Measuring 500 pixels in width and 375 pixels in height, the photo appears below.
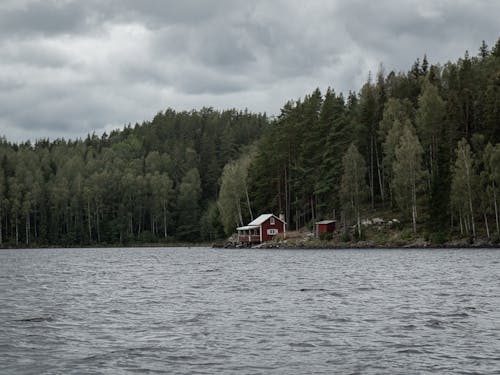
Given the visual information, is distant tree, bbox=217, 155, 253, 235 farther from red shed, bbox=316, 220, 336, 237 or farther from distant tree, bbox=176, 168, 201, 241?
distant tree, bbox=176, 168, 201, 241

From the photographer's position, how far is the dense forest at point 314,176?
78.4 meters

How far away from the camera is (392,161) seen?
89.8m

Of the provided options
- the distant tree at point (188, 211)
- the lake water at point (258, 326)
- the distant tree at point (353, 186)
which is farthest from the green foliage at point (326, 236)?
the distant tree at point (188, 211)

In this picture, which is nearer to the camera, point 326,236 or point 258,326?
point 258,326

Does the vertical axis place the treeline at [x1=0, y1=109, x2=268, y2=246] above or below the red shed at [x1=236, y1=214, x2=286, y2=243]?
above

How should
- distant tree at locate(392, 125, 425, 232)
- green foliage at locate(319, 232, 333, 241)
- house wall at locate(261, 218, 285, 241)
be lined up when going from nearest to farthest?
distant tree at locate(392, 125, 425, 232)
green foliage at locate(319, 232, 333, 241)
house wall at locate(261, 218, 285, 241)

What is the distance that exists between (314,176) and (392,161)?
11524 millimetres

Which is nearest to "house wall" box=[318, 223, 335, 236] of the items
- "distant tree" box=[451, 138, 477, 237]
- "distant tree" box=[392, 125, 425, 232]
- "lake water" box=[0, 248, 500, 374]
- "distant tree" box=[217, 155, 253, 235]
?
"distant tree" box=[392, 125, 425, 232]

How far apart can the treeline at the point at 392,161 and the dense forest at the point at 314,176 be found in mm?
183

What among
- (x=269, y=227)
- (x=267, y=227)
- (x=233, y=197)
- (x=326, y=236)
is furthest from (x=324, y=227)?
(x=233, y=197)

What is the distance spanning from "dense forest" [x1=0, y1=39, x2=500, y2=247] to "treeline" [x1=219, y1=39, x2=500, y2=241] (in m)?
0.18

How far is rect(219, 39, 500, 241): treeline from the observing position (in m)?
75.1

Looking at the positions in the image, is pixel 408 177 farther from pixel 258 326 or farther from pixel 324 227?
pixel 258 326

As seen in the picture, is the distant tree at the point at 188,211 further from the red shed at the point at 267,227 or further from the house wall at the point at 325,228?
the house wall at the point at 325,228
